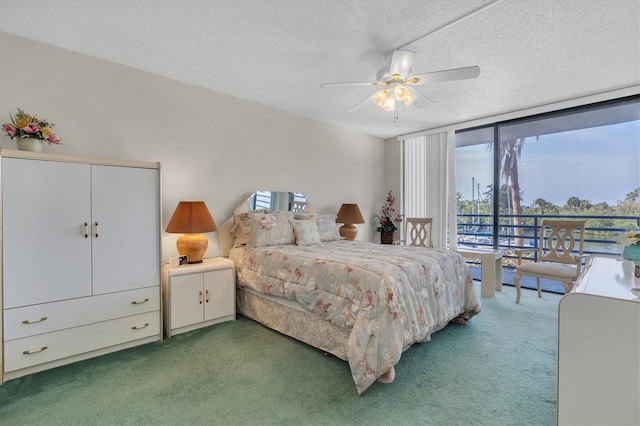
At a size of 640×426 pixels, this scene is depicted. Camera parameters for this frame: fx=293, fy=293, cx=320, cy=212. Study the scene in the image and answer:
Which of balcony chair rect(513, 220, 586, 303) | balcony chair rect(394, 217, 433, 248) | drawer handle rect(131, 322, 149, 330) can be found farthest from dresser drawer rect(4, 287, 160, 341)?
balcony chair rect(513, 220, 586, 303)

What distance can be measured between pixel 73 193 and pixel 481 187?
5815mm

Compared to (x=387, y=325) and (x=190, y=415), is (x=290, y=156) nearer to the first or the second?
(x=387, y=325)

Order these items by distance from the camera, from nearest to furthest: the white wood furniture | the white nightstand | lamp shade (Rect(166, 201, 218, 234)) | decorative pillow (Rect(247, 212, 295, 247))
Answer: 1. the white wood furniture
2. the white nightstand
3. lamp shade (Rect(166, 201, 218, 234))
4. decorative pillow (Rect(247, 212, 295, 247))

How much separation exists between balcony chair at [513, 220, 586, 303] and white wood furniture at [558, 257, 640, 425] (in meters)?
2.55

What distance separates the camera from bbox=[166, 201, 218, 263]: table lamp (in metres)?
2.90

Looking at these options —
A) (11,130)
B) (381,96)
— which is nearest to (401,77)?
(381,96)

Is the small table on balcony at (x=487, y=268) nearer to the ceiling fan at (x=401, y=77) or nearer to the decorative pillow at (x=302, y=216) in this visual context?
the decorative pillow at (x=302, y=216)

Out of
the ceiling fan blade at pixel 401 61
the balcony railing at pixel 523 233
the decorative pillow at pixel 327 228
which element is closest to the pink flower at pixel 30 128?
the ceiling fan blade at pixel 401 61

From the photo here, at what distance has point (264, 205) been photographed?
3875 millimetres

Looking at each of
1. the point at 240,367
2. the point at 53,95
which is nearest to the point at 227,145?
the point at 53,95

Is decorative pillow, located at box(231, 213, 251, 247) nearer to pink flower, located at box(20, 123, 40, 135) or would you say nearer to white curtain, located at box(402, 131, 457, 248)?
→ pink flower, located at box(20, 123, 40, 135)

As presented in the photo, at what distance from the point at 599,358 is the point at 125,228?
3105mm

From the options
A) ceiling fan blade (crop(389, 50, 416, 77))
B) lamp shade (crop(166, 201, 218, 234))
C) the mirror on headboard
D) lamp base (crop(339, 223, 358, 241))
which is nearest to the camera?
ceiling fan blade (crop(389, 50, 416, 77))

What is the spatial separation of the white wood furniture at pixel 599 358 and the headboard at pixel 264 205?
318 cm
